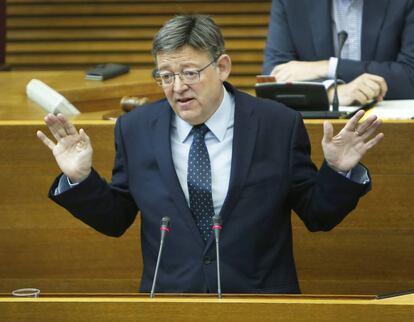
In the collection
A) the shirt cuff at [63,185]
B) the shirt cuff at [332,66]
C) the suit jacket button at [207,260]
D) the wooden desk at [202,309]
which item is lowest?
the suit jacket button at [207,260]

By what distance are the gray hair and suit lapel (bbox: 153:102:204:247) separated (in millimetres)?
202

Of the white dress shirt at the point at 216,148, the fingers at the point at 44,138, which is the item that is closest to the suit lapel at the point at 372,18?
the white dress shirt at the point at 216,148

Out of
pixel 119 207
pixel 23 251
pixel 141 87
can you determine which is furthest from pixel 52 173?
pixel 141 87

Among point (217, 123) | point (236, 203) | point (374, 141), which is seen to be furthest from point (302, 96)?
point (374, 141)

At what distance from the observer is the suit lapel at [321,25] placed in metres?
3.89

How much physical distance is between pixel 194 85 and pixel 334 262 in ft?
3.24

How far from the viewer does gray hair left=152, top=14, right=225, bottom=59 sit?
2.63 metres

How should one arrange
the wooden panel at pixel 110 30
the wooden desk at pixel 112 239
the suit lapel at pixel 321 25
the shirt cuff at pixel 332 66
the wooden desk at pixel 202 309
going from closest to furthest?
1. the wooden desk at pixel 202 309
2. the wooden desk at pixel 112 239
3. the shirt cuff at pixel 332 66
4. the suit lapel at pixel 321 25
5. the wooden panel at pixel 110 30

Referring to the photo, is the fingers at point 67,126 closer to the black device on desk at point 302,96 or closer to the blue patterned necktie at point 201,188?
the blue patterned necktie at point 201,188

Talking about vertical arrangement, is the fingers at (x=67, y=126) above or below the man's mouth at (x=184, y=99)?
below

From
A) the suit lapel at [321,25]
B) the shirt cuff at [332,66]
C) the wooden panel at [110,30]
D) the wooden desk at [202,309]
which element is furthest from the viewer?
the wooden panel at [110,30]

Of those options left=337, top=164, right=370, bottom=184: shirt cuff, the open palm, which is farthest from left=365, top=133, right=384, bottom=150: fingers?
left=337, top=164, right=370, bottom=184: shirt cuff

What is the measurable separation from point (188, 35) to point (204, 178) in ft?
1.22

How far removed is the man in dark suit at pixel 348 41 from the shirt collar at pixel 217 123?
1.00 m
